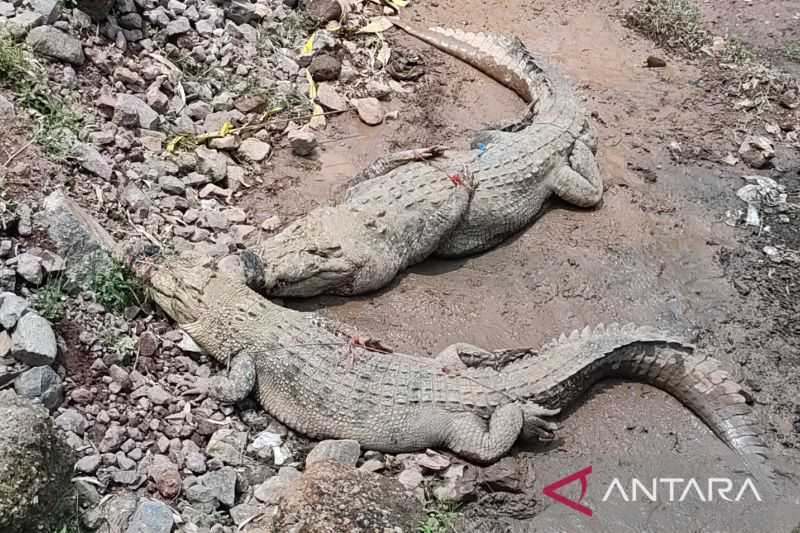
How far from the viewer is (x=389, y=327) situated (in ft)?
18.3

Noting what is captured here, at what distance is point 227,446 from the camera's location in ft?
14.9

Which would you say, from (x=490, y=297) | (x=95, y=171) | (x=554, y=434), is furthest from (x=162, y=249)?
(x=554, y=434)

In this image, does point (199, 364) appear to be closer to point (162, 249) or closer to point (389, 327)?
point (162, 249)

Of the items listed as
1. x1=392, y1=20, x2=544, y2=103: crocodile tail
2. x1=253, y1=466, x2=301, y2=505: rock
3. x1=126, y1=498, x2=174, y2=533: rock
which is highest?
x1=392, y1=20, x2=544, y2=103: crocodile tail

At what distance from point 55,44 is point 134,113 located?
0.77 meters

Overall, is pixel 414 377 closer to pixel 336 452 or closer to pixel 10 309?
pixel 336 452

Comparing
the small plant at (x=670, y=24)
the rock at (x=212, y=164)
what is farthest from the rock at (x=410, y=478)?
the small plant at (x=670, y=24)

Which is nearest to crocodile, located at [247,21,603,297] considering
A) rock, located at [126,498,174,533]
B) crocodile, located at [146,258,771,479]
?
crocodile, located at [146,258,771,479]

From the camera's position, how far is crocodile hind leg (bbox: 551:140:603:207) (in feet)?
22.1

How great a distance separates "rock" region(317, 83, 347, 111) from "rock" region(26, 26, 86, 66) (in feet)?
6.78

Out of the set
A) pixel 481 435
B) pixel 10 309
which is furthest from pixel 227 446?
pixel 481 435

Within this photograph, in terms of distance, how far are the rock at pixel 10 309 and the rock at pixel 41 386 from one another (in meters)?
0.31

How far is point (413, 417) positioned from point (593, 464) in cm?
118

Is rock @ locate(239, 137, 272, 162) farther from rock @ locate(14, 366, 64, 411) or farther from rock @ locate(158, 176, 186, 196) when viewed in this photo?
rock @ locate(14, 366, 64, 411)
